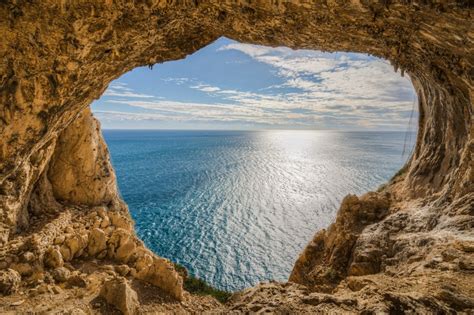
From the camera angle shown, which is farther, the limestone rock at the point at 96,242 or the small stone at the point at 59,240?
the limestone rock at the point at 96,242

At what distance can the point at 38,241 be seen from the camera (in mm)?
9367

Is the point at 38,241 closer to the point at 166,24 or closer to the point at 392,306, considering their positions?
the point at 166,24

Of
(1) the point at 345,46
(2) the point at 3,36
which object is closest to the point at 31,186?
(2) the point at 3,36

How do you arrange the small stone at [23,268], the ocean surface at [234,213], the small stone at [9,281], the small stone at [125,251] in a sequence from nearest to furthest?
1. the small stone at [9,281]
2. the small stone at [23,268]
3. the small stone at [125,251]
4. the ocean surface at [234,213]

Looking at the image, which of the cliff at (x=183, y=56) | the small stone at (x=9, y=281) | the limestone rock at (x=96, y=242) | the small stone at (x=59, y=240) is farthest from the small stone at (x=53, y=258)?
the limestone rock at (x=96, y=242)

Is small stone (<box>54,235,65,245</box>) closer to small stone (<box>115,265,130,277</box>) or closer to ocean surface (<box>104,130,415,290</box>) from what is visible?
small stone (<box>115,265,130,277</box>)

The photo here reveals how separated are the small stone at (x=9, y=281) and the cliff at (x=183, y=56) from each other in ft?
0.10

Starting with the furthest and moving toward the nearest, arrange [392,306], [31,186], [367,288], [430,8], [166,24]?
[31,186] < [166,24] < [367,288] < [430,8] < [392,306]

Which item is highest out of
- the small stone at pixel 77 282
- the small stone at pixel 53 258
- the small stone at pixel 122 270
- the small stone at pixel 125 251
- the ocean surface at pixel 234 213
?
the small stone at pixel 53 258

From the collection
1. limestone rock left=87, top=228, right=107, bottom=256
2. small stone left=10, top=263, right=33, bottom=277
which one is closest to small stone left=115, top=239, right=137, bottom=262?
limestone rock left=87, top=228, right=107, bottom=256

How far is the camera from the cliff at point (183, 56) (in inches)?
250

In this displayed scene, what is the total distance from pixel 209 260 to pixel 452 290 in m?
27.1

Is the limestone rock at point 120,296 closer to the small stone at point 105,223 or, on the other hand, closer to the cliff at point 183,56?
the cliff at point 183,56

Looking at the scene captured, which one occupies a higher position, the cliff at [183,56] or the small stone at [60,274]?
the cliff at [183,56]
